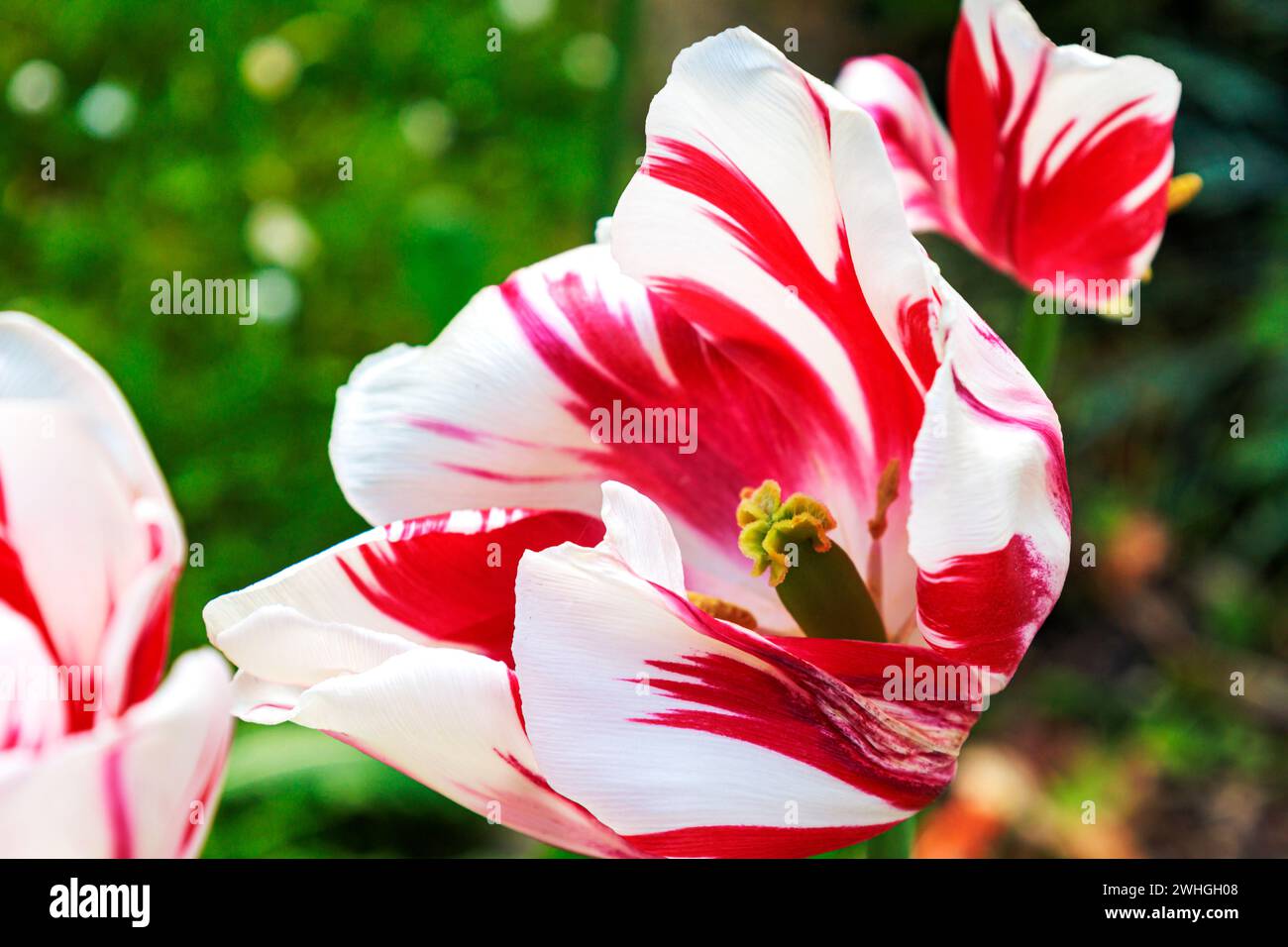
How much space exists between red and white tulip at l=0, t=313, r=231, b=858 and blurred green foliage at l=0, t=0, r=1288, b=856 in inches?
30.4

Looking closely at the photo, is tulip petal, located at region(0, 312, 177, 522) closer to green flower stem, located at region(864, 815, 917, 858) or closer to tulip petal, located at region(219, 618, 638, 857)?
tulip petal, located at region(219, 618, 638, 857)

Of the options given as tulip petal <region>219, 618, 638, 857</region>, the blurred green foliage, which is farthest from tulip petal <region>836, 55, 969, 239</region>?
the blurred green foliage

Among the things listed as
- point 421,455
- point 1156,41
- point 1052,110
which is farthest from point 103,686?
point 1156,41

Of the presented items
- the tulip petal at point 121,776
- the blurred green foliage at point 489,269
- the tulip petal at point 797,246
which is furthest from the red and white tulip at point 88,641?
the blurred green foliage at point 489,269

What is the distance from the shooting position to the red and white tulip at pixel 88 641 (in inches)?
9.3

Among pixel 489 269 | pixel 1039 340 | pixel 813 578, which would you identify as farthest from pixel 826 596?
pixel 489 269

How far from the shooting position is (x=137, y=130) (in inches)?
60.9

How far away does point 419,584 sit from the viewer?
0.34 meters

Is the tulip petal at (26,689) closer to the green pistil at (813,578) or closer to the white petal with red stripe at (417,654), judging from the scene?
the white petal with red stripe at (417,654)

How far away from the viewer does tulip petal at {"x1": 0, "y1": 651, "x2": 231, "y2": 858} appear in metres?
0.23

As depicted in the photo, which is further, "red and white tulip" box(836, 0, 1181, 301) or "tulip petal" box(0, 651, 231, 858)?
"red and white tulip" box(836, 0, 1181, 301)

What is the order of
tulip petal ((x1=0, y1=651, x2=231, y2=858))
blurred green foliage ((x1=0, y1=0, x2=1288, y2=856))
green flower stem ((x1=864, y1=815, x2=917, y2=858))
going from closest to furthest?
tulip petal ((x1=0, y1=651, x2=231, y2=858))
green flower stem ((x1=864, y1=815, x2=917, y2=858))
blurred green foliage ((x1=0, y1=0, x2=1288, y2=856))

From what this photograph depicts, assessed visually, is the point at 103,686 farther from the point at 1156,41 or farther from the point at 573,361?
the point at 1156,41
